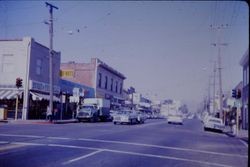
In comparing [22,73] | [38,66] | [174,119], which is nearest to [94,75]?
[174,119]

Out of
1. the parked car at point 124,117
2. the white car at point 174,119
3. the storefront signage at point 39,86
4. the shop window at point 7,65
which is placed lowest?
the white car at point 174,119

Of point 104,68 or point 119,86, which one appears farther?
point 119,86

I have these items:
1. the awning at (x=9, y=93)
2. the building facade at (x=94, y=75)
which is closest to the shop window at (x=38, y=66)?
the awning at (x=9, y=93)

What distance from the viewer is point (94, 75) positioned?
216ft

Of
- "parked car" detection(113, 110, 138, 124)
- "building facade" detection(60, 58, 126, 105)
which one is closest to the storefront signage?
"parked car" detection(113, 110, 138, 124)

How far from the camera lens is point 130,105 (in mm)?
94688

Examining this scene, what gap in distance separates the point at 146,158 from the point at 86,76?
5481 centimetres

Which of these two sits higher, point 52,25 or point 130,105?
point 52,25

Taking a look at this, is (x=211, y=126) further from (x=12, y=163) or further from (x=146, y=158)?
(x=12, y=163)

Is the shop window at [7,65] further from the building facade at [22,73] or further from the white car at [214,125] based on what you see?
the white car at [214,125]

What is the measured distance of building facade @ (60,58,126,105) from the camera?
66000mm

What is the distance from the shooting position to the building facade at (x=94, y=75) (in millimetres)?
66000

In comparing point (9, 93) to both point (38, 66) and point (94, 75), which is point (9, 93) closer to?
point (38, 66)

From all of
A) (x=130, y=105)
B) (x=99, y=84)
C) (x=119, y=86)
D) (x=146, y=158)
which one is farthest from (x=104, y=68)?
(x=146, y=158)
